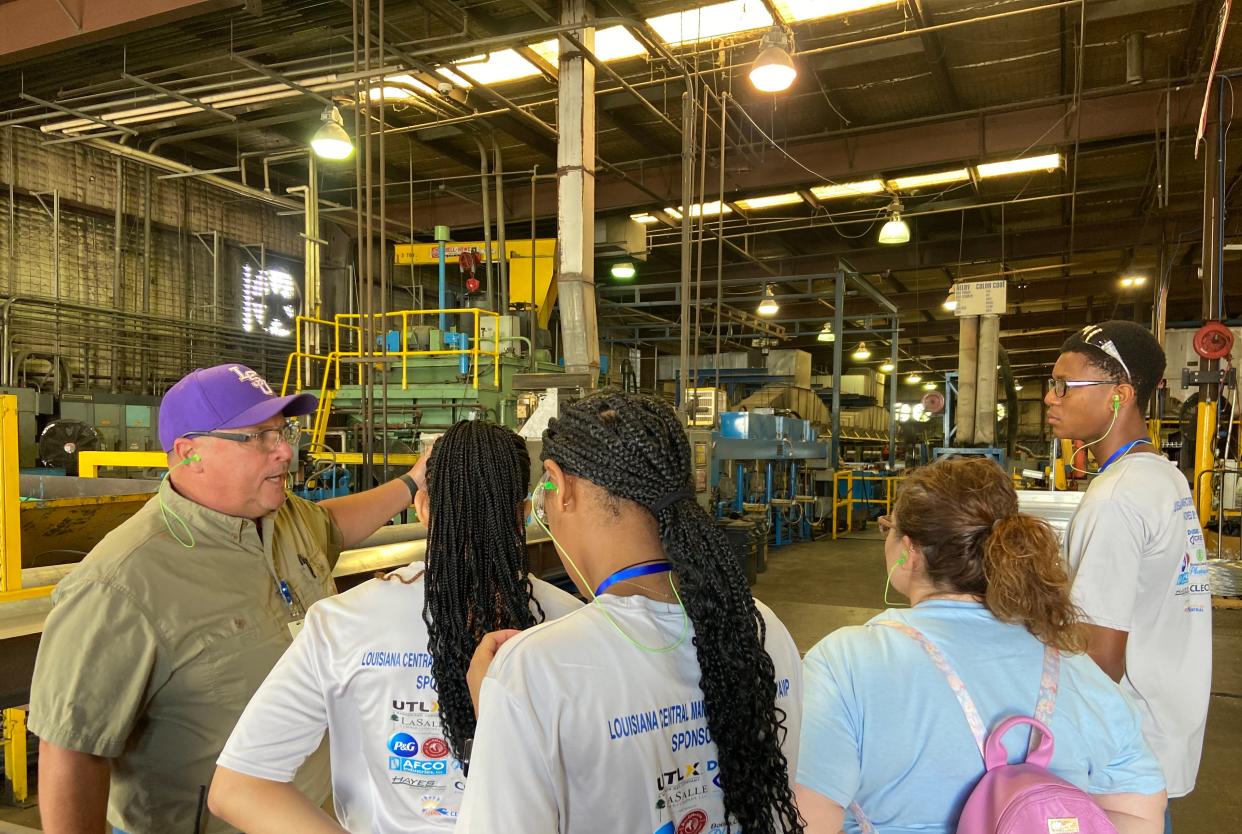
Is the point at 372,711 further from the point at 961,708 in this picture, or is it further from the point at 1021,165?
the point at 1021,165

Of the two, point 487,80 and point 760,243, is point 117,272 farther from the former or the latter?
point 760,243

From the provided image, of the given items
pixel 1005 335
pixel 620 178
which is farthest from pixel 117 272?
pixel 1005 335

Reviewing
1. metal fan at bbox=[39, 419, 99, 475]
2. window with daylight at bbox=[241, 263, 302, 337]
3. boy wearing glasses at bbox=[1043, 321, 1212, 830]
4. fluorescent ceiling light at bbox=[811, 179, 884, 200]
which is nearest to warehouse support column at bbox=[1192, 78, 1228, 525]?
fluorescent ceiling light at bbox=[811, 179, 884, 200]

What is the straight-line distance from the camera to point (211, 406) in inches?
74.1

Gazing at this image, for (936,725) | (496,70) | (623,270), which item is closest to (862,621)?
(936,725)

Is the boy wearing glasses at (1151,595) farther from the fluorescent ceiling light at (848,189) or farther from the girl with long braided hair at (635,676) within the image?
the fluorescent ceiling light at (848,189)

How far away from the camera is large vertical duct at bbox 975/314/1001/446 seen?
12.8 metres

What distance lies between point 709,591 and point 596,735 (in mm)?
252

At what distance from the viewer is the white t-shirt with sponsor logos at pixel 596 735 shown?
857 mm

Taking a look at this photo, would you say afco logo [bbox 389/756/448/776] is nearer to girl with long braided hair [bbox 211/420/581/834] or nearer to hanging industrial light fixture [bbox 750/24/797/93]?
girl with long braided hair [bbox 211/420/581/834]

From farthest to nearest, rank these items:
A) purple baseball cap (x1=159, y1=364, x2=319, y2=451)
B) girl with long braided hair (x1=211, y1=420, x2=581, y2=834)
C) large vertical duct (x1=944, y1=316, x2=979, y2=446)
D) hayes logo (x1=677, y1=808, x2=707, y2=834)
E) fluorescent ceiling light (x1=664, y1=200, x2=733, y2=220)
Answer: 1. fluorescent ceiling light (x1=664, y1=200, x2=733, y2=220)
2. large vertical duct (x1=944, y1=316, x2=979, y2=446)
3. purple baseball cap (x1=159, y1=364, x2=319, y2=451)
4. girl with long braided hair (x1=211, y1=420, x2=581, y2=834)
5. hayes logo (x1=677, y1=808, x2=707, y2=834)

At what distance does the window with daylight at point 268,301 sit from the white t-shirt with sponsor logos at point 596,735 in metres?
13.8

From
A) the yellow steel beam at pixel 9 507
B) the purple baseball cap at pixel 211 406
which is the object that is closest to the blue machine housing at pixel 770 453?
the yellow steel beam at pixel 9 507

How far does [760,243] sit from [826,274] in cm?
198
